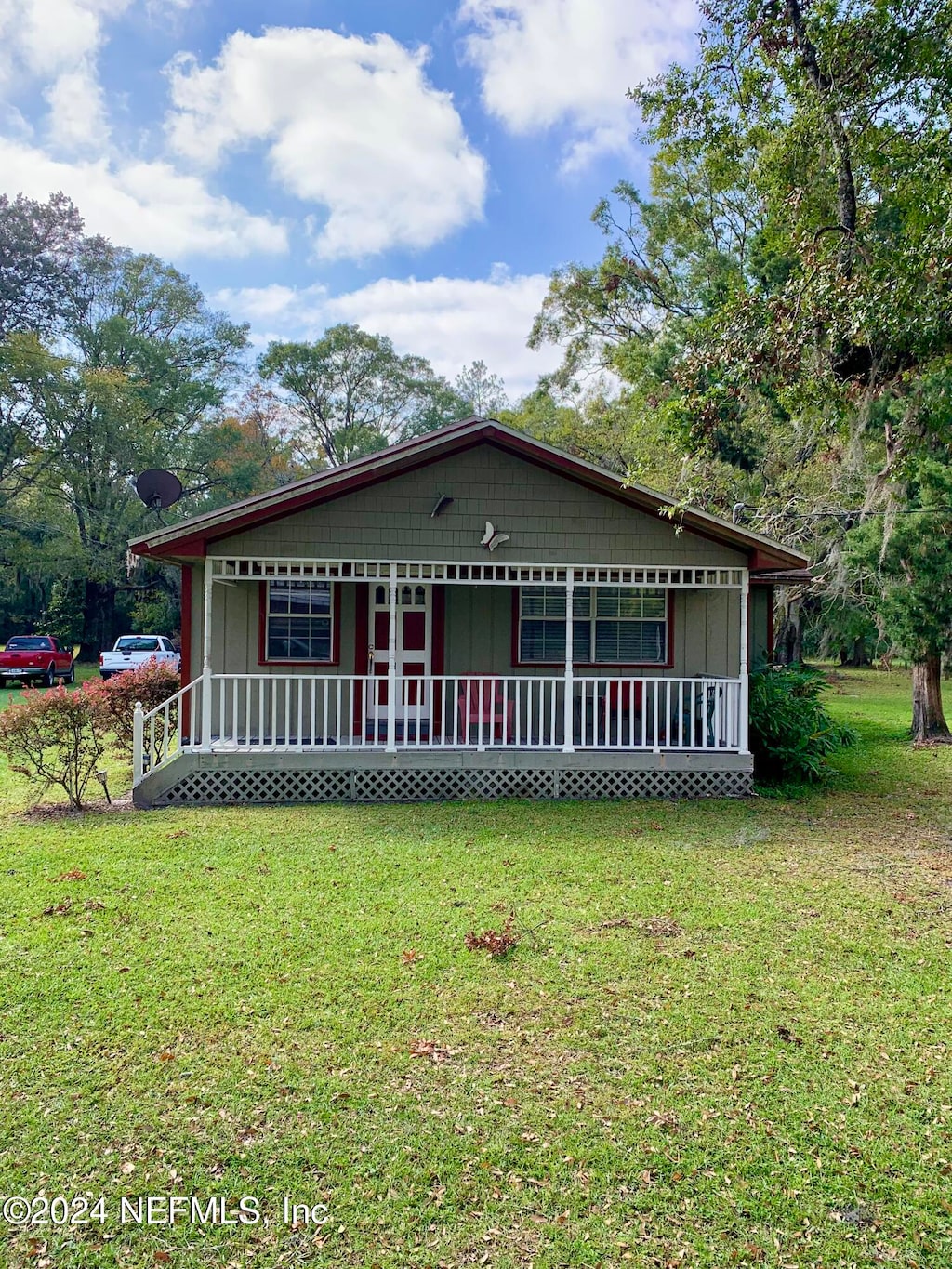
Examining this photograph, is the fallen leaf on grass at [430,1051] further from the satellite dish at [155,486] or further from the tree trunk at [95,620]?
the tree trunk at [95,620]

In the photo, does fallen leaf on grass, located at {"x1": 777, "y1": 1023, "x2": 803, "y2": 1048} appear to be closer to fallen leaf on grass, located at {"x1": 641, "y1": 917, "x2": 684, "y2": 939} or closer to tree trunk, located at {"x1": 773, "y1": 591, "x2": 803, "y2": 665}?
fallen leaf on grass, located at {"x1": 641, "y1": 917, "x2": 684, "y2": 939}

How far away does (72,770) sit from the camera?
30.1ft

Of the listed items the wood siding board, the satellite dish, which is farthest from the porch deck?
the satellite dish

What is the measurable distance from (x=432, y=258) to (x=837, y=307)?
2784 cm

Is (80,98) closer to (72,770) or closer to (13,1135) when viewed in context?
(72,770)

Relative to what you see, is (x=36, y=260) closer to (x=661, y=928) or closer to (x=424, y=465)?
(x=424, y=465)

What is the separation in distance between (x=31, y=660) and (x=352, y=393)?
88.8 ft

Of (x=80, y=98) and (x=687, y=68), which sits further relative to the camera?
(x=80, y=98)

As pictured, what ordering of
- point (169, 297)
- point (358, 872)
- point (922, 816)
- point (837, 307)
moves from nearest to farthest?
point (358, 872) → point (837, 307) → point (922, 816) → point (169, 297)

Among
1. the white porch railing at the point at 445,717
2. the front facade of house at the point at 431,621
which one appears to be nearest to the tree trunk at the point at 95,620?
the white porch railing at the point at 445,717

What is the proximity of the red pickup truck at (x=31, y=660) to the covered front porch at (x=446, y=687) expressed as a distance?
1260 cm

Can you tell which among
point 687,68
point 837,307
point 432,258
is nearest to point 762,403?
point 687,68

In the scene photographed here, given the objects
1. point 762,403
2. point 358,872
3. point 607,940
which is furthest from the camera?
point 762,403

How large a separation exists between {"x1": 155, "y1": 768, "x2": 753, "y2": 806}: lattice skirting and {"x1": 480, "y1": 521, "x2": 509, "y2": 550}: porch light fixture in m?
2.85
